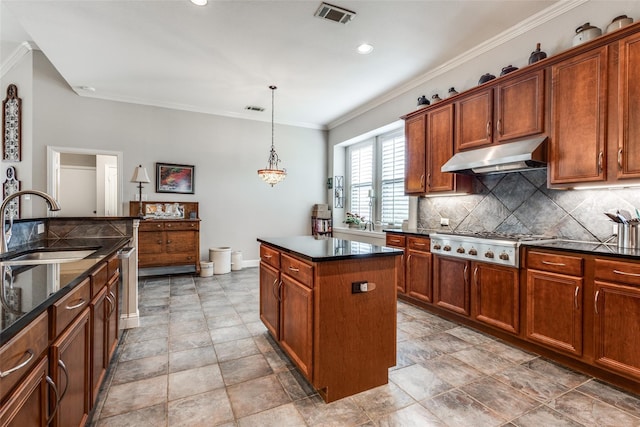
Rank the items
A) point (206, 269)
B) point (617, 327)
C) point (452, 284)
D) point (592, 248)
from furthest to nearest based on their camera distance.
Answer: point (206, 269)
point (452, 284)
point (592, 248)
point (617, 327)

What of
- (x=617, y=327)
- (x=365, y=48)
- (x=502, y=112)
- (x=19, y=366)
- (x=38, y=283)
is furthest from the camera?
(x=365, y=48)

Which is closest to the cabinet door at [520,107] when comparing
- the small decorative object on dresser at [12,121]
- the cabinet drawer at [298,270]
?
the cabinet drawer at [298,270]

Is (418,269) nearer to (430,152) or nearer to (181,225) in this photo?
(430,152)

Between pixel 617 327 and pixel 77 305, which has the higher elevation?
pixel 77 305

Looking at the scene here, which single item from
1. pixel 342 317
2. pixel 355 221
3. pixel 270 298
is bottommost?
pixel 270 298

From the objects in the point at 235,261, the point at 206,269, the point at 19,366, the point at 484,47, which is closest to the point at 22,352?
the point at 19,366

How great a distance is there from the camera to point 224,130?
5.84 m

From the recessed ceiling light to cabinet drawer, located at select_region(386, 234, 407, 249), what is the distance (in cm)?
225

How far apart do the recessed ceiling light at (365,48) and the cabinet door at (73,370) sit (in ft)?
11.2

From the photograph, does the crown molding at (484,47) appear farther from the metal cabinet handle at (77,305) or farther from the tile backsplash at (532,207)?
the metal cabinet handle at (77,305)

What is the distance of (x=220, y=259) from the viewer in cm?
546

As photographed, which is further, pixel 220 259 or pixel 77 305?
pixel 220 259

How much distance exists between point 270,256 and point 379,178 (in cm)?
346

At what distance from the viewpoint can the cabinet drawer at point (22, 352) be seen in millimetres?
790
